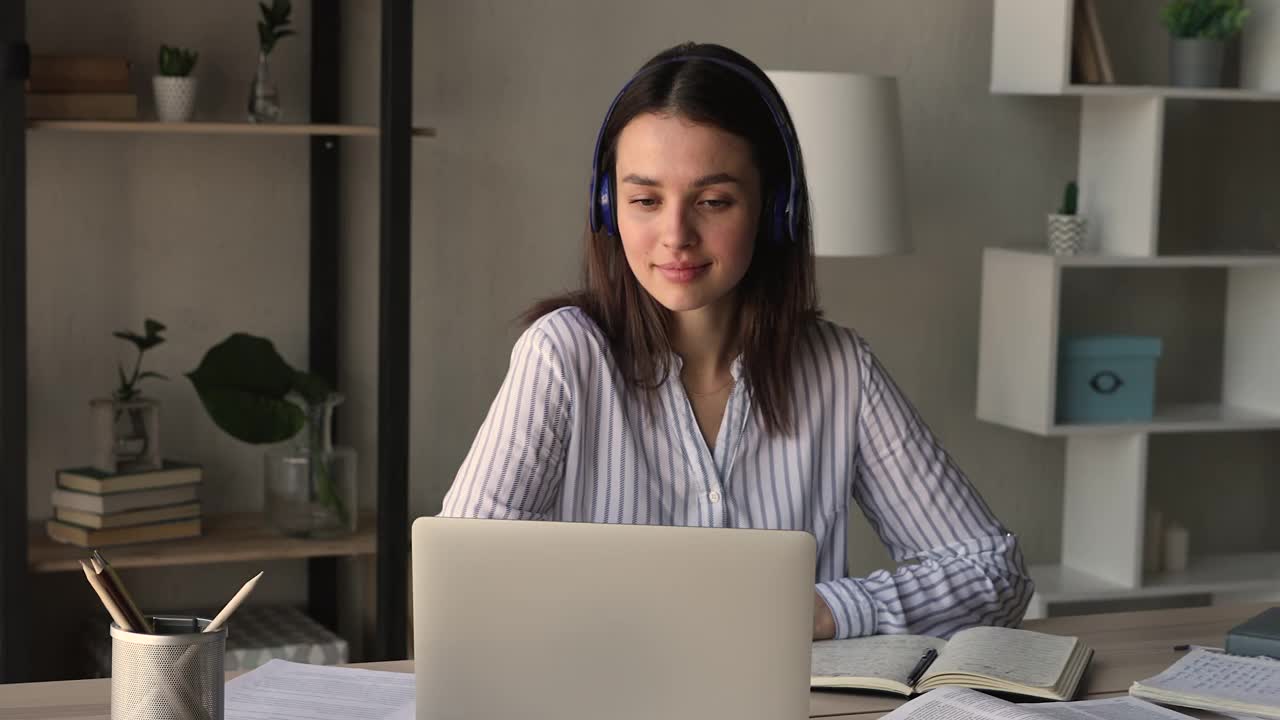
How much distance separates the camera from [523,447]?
171 cm

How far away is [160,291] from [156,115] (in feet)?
1.13

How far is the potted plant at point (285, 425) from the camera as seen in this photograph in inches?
106

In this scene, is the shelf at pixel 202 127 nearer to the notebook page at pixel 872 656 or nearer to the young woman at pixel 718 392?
the young woman at pixel 718 392

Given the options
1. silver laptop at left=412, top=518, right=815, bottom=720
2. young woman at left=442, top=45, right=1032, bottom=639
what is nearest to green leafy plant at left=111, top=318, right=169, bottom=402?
young woman at left=442, top=45, right=1032, bottom=639

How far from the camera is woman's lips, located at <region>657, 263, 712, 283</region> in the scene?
64.7 inches

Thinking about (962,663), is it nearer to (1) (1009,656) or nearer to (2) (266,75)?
(1) (1009,656)

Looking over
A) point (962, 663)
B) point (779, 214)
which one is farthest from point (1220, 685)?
point (779, 214)

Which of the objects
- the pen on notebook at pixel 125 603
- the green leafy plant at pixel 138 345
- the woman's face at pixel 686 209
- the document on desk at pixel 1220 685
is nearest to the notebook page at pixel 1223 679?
the document on desk at pixel 1220 685

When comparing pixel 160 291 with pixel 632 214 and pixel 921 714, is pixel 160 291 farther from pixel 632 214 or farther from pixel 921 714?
pixel 921 714

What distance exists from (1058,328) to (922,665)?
6.57 feet

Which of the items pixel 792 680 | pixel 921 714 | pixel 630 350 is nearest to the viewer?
pixel 792 680

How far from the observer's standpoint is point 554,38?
3051 millimetres

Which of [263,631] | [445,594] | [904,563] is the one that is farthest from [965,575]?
[263,631]

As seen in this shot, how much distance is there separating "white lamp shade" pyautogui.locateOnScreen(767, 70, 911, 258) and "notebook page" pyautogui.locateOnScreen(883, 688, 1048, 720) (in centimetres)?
155
